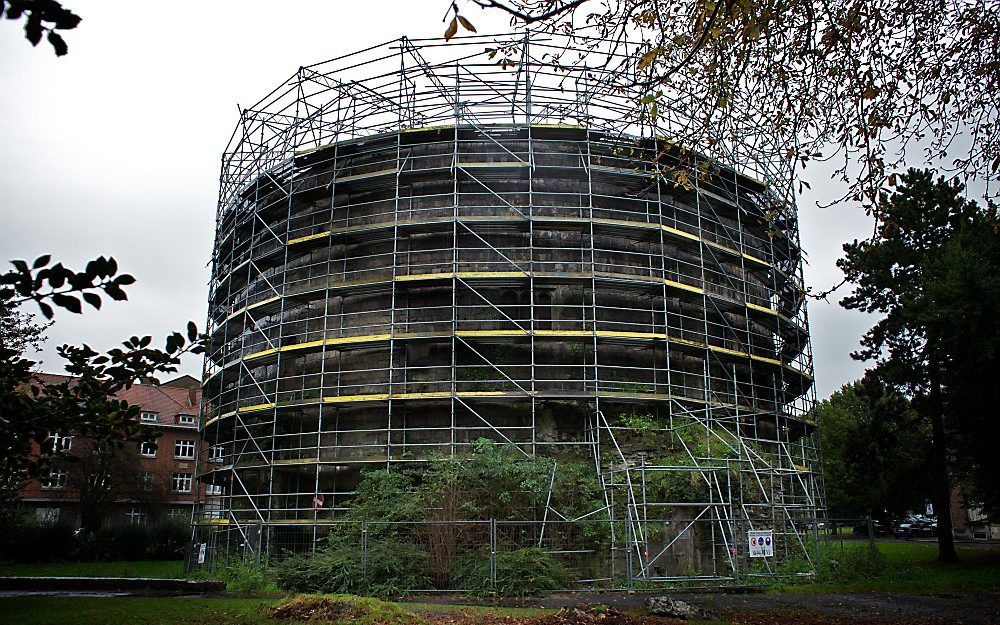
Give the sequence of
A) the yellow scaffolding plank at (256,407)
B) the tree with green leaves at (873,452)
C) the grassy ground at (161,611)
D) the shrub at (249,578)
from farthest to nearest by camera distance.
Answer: the tree with green leaves at (873,452) < the yellow scaffolding plank at (256,407) < the shrub at (249,578) < the grassy ground at (161,611)

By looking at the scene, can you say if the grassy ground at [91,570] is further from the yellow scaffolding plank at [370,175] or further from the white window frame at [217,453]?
the yellow scaffolding plank at [370,175]

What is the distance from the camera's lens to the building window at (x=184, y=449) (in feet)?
164

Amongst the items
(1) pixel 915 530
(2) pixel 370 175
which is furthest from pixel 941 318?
(1) pixel 915 530

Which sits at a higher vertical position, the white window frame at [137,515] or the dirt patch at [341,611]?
the dirt patch at [341,611]

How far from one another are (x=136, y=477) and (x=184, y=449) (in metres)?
8.80

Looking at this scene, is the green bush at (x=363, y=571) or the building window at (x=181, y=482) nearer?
the green bush at (x=363, y=571)

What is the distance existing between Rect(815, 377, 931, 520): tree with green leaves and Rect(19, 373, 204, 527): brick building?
88.8ft

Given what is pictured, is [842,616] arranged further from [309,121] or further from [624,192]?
[309,121]

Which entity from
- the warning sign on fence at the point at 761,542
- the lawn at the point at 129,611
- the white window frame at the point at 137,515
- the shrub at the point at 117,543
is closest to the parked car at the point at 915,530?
the warning sign on fence at the point at 761,542

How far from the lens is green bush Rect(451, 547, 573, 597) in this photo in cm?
1512

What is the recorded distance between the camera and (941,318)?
68.5 ft

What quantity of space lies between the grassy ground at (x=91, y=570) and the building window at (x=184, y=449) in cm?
1649

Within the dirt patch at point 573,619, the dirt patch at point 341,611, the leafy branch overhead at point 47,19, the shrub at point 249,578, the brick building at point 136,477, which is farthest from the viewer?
the brick building at point 136,477

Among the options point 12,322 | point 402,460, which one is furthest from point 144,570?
point 402,460
